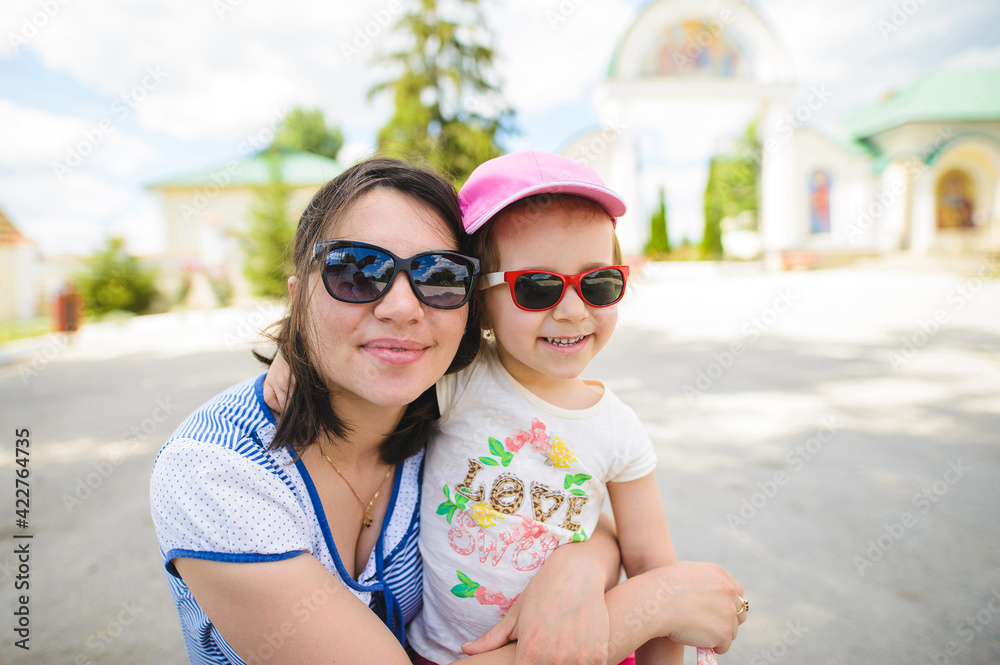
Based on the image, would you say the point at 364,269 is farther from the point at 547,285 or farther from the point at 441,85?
the point at 441,85

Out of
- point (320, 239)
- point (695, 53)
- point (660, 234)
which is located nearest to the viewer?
point (320, 239)

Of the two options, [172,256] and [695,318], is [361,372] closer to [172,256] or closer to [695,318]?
[695,318]

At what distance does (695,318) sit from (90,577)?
10.2 meters

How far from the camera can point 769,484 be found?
3.30 metres

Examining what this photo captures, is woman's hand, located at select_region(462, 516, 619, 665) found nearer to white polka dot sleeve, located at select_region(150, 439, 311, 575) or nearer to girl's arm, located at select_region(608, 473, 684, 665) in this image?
girl's arm, located at select_region(608, 473, 684, 665)

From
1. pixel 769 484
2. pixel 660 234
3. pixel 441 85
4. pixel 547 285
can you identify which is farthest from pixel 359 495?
pixel 660 234

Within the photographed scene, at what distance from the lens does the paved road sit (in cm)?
213

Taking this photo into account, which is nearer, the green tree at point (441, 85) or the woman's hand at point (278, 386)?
the woman's hand at point (278, 386)

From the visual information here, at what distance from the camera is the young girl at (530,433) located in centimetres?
133

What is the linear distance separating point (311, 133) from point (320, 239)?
134 feet

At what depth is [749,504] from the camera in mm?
3080

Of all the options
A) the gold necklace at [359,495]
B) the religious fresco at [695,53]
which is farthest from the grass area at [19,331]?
the religious fresco at [695,53]

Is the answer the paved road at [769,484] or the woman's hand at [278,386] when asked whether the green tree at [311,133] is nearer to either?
the paved road at [769,484]

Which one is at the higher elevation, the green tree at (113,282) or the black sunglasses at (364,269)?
the green tree at (113,282)
